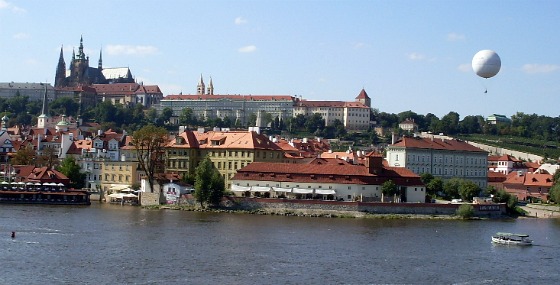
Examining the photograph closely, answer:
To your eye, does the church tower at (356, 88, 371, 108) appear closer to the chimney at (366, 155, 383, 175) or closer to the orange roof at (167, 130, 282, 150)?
the orange roof at (167, 130, 282, 150)

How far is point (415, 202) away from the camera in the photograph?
61219mm

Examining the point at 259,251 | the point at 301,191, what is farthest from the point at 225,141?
the point at 259,251

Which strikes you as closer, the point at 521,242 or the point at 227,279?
the point at 227,279

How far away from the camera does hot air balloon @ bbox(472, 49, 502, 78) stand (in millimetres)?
49562

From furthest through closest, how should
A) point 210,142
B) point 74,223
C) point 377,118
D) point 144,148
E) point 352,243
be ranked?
point 377,118 → point 210,142 → point 144,148 → point 74,223 → point 352,243

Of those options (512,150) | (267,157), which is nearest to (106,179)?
(267,157)

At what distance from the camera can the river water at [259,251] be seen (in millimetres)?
33344

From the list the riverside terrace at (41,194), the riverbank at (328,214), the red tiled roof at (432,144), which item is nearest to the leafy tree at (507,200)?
the riverbank at (328,214)

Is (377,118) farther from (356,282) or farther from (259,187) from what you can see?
(356,282)

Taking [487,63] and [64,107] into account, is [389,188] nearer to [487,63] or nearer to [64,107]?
[487,63]

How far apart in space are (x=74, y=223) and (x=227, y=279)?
19017mm

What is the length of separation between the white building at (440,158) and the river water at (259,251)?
67.2 ft

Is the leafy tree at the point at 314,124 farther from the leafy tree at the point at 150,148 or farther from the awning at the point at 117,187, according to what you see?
the leafy tree at the point at 150,148

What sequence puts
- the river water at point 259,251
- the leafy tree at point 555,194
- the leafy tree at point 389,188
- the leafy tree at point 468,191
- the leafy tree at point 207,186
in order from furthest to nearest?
the leafy tree at point 555,194, the leafy tree at point 468,191, the leafy tree at point 207,186, the leafy tree at point 389,188, the river water at point 259,251
